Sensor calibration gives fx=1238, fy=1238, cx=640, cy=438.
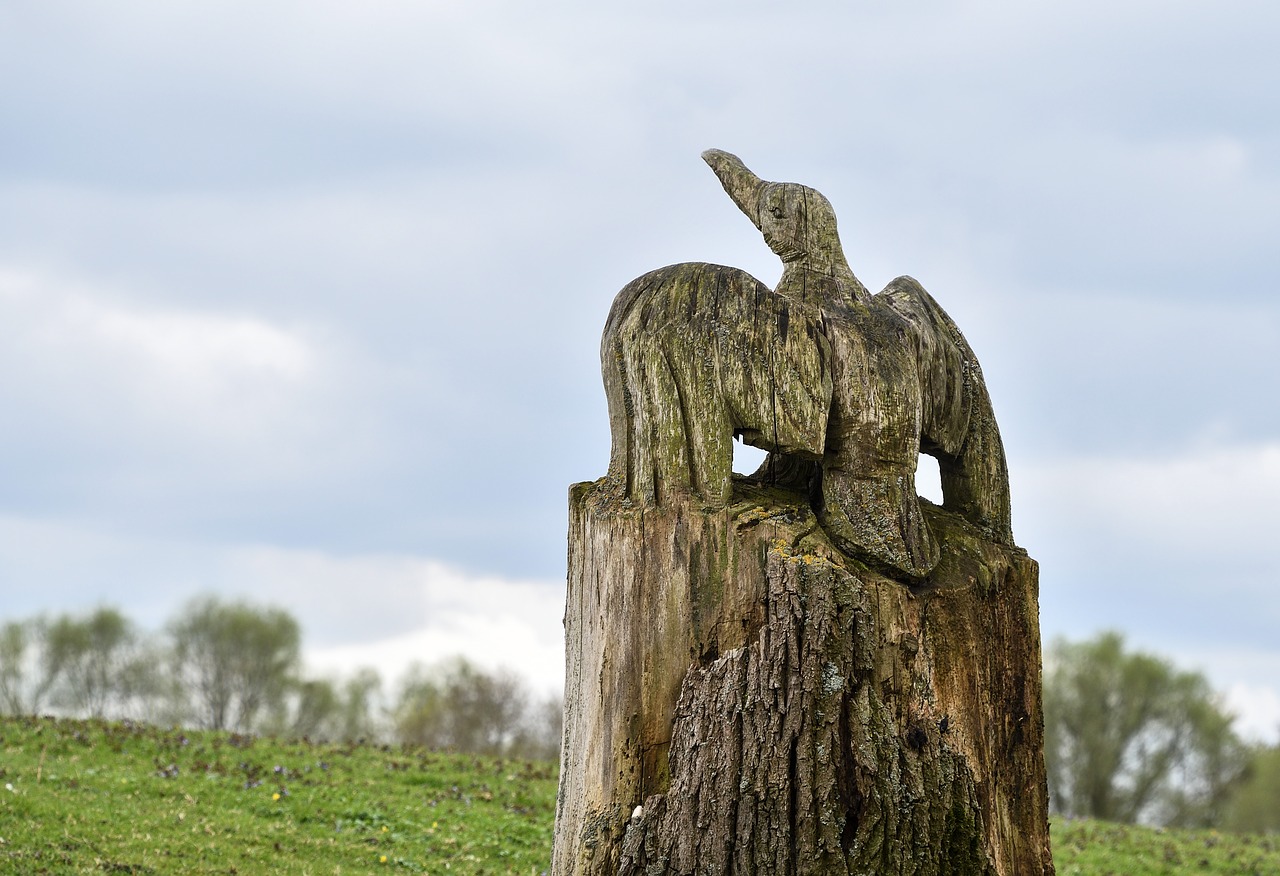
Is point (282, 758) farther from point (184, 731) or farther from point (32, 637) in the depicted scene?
point (32, 637)

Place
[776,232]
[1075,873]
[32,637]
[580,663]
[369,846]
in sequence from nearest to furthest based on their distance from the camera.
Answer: [580,663] → [776,232] → [369,846] → [1075,873] → [32,637]

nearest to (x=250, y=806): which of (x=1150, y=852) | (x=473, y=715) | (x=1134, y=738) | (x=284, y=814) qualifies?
(x=284, y=814)

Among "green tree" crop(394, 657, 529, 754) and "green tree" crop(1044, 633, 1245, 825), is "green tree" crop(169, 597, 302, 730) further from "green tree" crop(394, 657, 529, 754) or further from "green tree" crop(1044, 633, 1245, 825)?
"green tree" crop(1044, 633, 1245, 825)

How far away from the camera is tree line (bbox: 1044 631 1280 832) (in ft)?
122

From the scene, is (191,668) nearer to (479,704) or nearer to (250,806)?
(479,704)

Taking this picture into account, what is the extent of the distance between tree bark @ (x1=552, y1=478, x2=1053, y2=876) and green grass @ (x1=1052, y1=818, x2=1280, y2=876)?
8517 mm

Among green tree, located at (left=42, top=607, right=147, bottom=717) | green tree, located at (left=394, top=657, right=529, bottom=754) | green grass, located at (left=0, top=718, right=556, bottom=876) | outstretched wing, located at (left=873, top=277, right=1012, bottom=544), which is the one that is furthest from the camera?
green tree, located at (left=42, top=607, right=147, bottom=717)

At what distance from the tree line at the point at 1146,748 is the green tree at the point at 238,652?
86.5 ft

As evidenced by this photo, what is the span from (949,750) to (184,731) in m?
12.9

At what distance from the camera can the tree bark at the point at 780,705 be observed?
6.25m

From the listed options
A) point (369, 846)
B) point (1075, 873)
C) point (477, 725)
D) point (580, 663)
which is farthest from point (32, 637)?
point (580, 663)

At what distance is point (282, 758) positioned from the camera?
50.2 feet

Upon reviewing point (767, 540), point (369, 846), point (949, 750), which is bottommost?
point (369, 846)

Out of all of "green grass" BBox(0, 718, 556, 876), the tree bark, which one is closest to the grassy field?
"green grass" BBox(0, 718, 556, 876)
